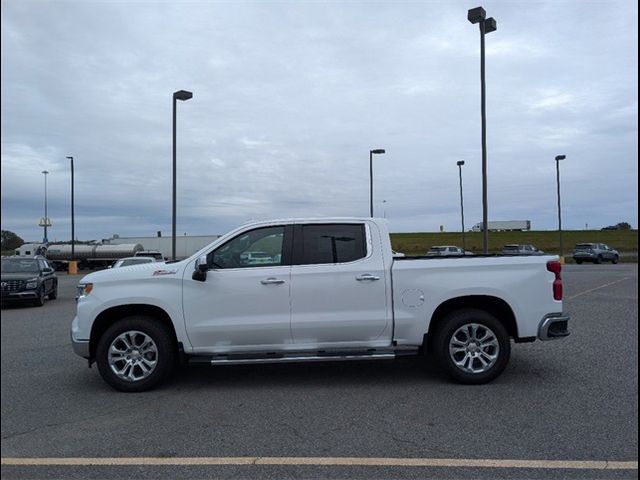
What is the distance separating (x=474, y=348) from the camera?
6.36 m

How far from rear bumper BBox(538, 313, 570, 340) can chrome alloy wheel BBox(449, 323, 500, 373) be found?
541 mm

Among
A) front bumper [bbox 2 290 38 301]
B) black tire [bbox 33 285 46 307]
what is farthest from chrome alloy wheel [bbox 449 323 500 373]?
black tire [bbox 33 285 46 307]

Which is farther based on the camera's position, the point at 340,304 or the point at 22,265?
the point at 22,265

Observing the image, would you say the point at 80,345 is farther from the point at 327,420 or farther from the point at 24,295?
the point at 24,295

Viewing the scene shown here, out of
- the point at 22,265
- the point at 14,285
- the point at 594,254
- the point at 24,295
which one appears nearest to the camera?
the point at 14,285

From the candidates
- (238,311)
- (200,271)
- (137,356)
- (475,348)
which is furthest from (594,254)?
(137,356)

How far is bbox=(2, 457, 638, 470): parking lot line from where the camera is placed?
412 centimetres

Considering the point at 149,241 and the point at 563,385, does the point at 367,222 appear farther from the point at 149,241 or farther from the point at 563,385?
the point at 149,241

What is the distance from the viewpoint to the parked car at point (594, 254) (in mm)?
44531

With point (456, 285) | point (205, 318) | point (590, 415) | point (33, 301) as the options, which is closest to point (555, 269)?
point (456, 285)

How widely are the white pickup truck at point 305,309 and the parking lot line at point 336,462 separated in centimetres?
186

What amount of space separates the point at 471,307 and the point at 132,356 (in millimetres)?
3925

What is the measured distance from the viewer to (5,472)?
3.93 metres

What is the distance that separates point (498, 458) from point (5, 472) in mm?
3601
